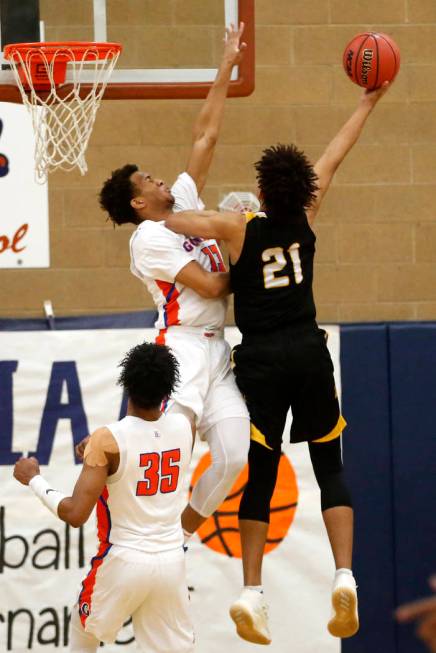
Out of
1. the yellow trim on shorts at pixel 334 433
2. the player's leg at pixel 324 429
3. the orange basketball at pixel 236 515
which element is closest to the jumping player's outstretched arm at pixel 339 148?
the player's leg at pixel 324 429

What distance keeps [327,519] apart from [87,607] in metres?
1.12

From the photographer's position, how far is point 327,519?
16.1 feet

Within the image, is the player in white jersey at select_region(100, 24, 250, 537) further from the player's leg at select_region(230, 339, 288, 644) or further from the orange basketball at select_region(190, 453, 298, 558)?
the orange basketball at select_region(190, 453, 298, 558)

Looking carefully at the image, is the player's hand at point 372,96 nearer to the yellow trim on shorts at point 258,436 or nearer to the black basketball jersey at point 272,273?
the black basketball jersey at point 272,273

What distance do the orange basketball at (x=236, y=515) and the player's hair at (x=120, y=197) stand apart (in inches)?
97.7

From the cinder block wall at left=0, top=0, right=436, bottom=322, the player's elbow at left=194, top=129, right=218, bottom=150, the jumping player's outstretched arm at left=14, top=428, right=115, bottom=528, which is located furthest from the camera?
the cinder block wall at left=0, top=0, right=436, bottom=322

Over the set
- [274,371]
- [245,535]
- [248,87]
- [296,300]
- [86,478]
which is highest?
[248,87]

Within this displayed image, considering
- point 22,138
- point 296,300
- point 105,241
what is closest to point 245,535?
point 296,300

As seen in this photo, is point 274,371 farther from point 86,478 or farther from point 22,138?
point 22,138

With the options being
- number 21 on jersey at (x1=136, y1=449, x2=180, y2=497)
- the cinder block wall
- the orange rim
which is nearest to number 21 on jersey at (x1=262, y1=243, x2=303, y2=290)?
number 21 on jersey at (x1=136, y1=449, x2=180, y2=497)

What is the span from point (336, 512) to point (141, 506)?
94cm

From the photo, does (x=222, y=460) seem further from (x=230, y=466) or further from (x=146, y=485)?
(x=146, y=485)

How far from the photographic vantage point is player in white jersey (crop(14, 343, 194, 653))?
436 centimetres

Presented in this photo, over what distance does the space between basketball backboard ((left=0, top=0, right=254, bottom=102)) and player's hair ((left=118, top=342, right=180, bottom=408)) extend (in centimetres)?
173
